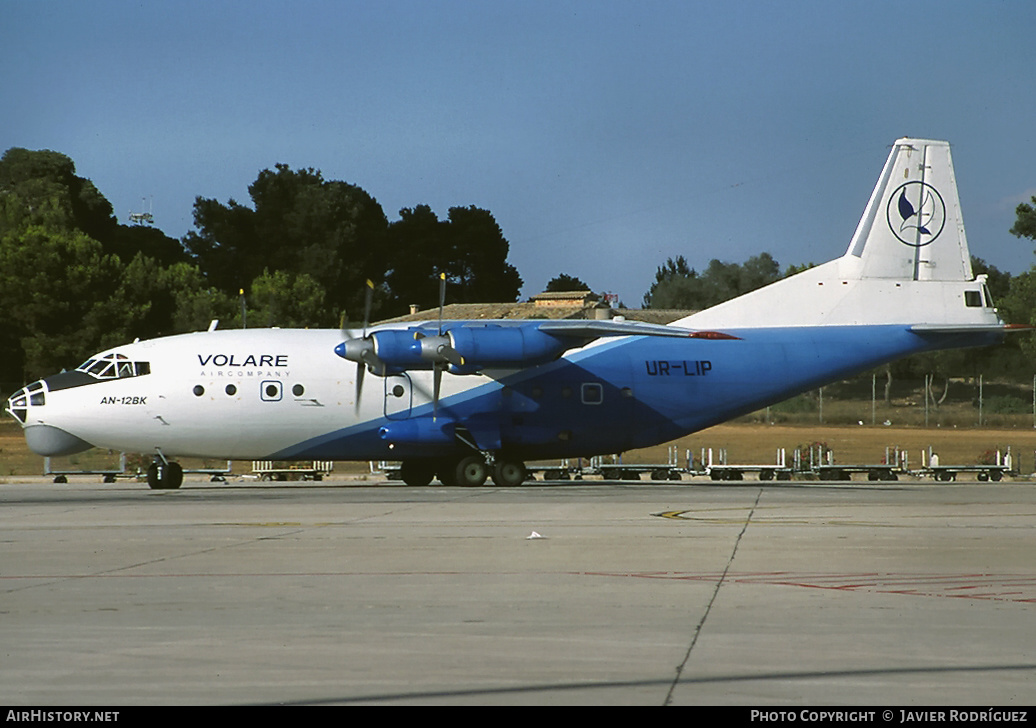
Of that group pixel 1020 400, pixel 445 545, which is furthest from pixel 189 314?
pixel 445 545

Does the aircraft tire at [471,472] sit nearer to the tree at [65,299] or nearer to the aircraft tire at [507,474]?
the aircraft tire at [507,474]

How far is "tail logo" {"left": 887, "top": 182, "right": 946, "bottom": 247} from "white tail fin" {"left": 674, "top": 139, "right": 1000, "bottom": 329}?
0.03 m

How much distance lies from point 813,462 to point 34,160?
83.0 m

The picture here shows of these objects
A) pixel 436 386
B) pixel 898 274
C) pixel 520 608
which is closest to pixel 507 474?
pixel 436 386

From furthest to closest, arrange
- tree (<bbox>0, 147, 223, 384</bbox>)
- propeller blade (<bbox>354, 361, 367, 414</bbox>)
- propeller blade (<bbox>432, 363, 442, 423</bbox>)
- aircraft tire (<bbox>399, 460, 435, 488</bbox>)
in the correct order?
tree (<bbox>0, 147, 223, 384</bbox>) → aircraft tire (<bbox>399, 460, 435, 488</bbox>) → propeller blade (<bbox>432, 363, 442, 423</bbox>) → propeller blade (<bbox>354, 361, 367, 414</bbox>)

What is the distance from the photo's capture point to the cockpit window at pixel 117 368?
32.0 meters

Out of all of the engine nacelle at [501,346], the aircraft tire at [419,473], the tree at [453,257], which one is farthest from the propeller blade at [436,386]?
the tree at [453,257]

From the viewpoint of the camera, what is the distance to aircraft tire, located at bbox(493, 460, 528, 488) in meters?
34.1

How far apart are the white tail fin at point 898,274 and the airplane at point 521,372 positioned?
0.15ft

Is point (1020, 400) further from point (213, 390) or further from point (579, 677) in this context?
point (579, 677)

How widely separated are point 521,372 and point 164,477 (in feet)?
32.4

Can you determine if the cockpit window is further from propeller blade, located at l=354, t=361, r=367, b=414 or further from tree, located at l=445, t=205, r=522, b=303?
tree, located at l=445, t=205, r=522, b=303

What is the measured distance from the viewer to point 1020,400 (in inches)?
2645

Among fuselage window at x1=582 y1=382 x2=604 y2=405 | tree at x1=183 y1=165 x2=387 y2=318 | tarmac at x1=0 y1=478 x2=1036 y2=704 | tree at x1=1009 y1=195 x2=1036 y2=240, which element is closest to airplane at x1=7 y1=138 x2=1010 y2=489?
fuselage window at x1=582 y1=382 x2=604 y2=405
